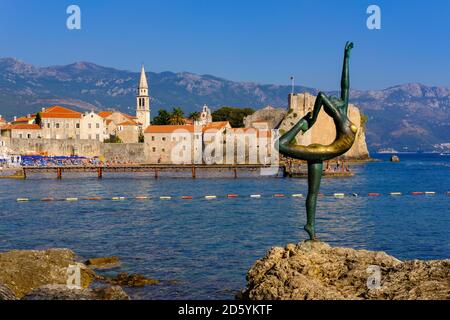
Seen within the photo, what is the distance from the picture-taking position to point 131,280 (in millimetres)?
18922

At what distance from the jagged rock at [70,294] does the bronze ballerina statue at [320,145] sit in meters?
4.55

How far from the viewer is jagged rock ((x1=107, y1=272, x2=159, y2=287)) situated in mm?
18703

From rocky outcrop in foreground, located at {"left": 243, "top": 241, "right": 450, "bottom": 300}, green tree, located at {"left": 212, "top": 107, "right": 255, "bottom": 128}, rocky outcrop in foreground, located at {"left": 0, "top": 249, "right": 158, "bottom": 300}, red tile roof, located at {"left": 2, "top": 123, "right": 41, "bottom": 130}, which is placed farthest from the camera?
green tree, located at {"left": 212, "top": 107, "right": 255, "bottom": 128}

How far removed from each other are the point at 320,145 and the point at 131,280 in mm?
9102

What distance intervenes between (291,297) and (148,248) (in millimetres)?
16141

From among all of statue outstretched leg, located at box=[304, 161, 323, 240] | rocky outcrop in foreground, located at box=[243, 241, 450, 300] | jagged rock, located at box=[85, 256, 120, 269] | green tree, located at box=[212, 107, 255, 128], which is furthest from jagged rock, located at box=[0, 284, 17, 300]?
green tree, located at box=[212, 107, 255, 128]

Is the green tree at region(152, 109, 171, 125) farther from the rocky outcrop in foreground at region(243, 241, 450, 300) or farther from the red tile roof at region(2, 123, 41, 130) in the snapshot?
the rocky outcrop in foreground at region(243, 241, 450, 300)

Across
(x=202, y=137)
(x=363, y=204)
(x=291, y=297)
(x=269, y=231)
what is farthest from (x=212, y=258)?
(x=202, y=137)

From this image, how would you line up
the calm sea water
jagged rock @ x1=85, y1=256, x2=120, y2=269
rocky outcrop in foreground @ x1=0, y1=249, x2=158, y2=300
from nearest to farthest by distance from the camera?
rocky outcrop in foreground @ x1=0, y1=249, x2=158, y2=300 < the calm sea water < jagged rock @ x1=85, y1=256, x2=120, y2=269

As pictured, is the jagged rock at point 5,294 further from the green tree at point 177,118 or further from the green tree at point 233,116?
the green tree at point 233,116

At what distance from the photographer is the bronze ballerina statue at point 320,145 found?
12.6 metres

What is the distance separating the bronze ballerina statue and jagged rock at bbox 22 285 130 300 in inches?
179
